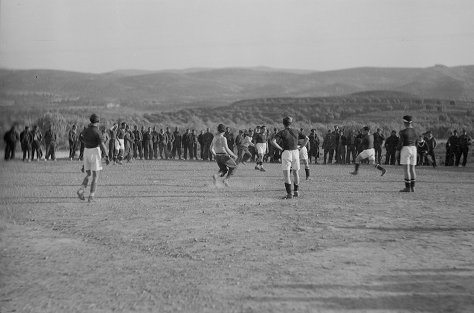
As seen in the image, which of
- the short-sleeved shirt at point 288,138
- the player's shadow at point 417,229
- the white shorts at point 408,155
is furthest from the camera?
the white shorts at point 408,155

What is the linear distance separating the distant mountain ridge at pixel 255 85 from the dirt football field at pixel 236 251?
99.7 m

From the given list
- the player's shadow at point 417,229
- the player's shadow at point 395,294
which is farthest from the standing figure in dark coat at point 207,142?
the player's shadow at point 395,294

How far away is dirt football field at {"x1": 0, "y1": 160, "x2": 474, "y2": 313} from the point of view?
5633 mm

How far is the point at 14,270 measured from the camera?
22.1 ft

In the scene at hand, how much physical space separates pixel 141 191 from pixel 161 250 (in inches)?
277

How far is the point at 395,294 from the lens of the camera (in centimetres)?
576

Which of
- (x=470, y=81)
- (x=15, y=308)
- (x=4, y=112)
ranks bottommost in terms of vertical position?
(x=15, y=308)

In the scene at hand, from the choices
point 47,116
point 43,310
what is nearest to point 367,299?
point 43,310

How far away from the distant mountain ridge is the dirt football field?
99728mm

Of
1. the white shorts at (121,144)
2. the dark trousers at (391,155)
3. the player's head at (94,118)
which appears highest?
the player's head at (94,118)

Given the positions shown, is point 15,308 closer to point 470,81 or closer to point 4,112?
point 4,112

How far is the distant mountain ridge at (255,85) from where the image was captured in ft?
420

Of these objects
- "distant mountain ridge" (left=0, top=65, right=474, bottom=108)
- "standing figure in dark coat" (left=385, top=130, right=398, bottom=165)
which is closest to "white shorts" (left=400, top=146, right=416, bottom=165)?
"standing figure in dark coat" (left=385, top=130, right=398, bottom=165)

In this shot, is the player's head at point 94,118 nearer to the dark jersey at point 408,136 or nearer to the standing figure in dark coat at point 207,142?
the dark jersey at point 408,136
